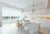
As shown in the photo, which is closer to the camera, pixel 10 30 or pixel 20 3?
pixel 20 3

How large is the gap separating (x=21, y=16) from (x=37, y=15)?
20 centimetres

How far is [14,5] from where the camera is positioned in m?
0.96

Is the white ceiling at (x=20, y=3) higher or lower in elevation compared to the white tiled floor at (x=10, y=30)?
higher

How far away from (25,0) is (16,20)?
27 cm

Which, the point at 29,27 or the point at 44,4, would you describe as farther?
the point at 29,27

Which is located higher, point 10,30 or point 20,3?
point 20,3

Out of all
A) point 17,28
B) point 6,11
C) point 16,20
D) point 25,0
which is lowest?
point 17,28

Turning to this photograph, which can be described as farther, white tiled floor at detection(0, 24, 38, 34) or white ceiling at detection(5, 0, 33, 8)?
white tiled floor at detection(0, 24, 38, 34)

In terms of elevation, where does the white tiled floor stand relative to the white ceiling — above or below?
below

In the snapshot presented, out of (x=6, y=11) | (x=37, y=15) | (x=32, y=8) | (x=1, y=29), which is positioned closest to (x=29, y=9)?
(x=32, y=8)

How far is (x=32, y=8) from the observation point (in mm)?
977

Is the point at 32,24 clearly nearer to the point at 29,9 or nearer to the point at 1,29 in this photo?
the point at 29,9

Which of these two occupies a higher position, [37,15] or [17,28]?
[37,15]

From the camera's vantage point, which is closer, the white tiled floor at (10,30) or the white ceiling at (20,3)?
the white ceiling at (20,3)
